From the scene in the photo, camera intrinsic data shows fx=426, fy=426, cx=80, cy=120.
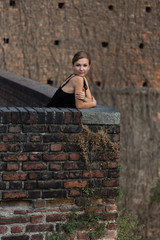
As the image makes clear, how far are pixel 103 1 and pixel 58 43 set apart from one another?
5.42ft

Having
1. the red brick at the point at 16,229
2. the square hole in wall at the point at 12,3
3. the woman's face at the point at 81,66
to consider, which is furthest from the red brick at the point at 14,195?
the square hole in wall at the point at 12,3

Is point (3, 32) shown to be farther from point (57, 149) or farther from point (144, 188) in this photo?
point (57, 149)

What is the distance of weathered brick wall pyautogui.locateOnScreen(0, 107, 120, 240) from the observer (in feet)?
9.89

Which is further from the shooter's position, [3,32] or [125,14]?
[125,14]

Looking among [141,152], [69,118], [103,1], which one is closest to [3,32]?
[103,1]

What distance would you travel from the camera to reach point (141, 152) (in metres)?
11.9

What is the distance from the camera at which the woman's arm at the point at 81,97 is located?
11.3 ft

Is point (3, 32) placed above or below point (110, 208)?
above

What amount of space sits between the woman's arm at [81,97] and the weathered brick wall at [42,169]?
0.30 metres

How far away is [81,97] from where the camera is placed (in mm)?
3459

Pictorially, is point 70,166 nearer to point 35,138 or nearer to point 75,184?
point 75,184

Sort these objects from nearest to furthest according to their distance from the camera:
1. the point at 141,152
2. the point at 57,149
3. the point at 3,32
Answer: the point at 57,149 < the point at 3,32 < the point at 141,152

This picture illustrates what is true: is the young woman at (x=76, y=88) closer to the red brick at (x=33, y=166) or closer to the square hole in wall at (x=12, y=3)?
the red brick at (x=33, y=166)

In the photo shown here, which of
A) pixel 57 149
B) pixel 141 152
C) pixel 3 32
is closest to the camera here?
pixel 57 149
